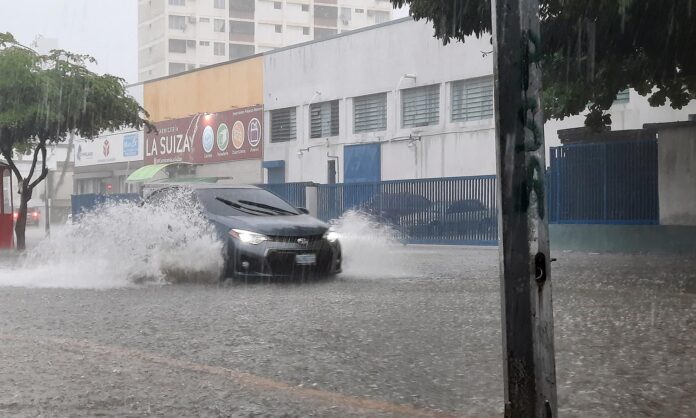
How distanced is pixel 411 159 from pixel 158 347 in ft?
92.1

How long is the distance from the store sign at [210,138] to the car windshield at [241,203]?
28.2 meters

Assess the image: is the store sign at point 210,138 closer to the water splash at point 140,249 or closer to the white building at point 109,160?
the white building at point 109,160

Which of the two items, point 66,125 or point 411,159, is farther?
point 411,159

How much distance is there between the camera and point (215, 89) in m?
44.4

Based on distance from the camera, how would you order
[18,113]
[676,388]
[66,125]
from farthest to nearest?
[66,125]
[18,113]
[676,388]

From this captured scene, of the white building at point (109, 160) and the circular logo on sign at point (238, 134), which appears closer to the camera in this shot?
the circular logo on sign at point (238, 134)

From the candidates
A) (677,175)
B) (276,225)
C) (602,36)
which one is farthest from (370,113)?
(276,225)

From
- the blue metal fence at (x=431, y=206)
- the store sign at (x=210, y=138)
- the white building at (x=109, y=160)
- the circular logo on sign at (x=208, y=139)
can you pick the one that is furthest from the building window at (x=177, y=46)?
the blue metal fence at (x=431, y=206)

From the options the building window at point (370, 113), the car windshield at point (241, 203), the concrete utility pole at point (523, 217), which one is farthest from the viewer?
the building window at point (370, 113)

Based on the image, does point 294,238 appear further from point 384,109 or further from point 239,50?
point 239,50

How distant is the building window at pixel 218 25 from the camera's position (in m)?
89.8

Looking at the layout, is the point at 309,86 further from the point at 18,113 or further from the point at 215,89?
the point at 18,113

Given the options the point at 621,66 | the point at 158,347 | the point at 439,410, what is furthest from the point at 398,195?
the point at 439,410

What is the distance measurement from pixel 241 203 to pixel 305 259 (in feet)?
5.54
